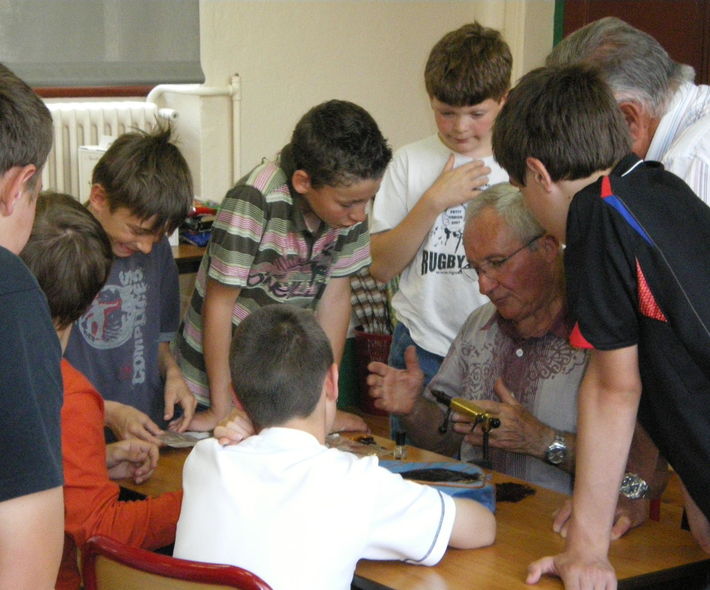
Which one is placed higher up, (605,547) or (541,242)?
(541,242)

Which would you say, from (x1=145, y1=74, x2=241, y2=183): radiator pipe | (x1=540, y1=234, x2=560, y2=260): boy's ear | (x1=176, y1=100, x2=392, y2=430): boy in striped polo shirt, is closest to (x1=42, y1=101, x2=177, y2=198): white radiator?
(x1=145, y1=74, x2=241, y2=183): radiator pipe

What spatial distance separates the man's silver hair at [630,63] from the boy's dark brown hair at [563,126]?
307mm

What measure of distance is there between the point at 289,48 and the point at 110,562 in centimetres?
398

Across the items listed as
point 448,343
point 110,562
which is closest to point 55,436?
point 110,562

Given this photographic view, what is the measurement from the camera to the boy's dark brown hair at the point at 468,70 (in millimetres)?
2818

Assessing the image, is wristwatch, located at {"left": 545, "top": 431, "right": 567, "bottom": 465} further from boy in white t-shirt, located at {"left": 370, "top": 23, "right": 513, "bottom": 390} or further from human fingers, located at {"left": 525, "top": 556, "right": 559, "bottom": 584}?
boy in white t-shirt, located at {"left": 370, "top": 23, "right": 513, "bottom": 390}

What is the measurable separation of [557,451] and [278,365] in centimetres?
77

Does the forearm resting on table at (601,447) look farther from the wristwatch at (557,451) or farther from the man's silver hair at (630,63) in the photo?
the man's silver hair at (630,63)

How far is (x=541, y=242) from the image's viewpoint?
7.77 feet

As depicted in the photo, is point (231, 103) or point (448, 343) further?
point (231, 103)

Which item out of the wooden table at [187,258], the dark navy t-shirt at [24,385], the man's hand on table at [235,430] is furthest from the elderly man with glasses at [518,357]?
the wooden table at [187,258]

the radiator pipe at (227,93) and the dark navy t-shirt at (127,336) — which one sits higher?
the radiator pipe at (227,93)

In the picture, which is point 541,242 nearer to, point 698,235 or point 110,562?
point 698,235

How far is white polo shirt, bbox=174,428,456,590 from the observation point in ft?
5.24
